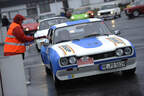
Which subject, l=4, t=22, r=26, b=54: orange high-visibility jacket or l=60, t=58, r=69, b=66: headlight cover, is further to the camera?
l=4, t=22, r=26, b=54: orange high-visibility jacket

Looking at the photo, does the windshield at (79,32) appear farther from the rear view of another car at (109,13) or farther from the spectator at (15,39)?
the rear view of another car at (109,13)

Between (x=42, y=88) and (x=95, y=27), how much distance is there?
6.71 feet

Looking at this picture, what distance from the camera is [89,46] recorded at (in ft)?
28.1

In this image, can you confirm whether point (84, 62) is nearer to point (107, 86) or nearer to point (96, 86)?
point (96, 86)

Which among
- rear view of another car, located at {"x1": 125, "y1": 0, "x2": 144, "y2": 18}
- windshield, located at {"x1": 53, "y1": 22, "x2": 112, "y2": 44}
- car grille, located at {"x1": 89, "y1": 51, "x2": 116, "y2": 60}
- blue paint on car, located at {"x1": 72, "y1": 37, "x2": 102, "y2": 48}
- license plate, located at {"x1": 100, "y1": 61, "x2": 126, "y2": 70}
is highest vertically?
windshield, located at {"x1": 53, "y1": 22, "x2": 112, "y2": 44}

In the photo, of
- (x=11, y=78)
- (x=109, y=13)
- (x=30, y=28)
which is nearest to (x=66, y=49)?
(x=11, y=78)

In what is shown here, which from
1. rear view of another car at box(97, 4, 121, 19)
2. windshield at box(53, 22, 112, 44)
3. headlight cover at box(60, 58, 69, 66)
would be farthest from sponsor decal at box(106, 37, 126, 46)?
rear view of another car at box(97, 4, 121, 19)

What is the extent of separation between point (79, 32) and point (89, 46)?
1.15m

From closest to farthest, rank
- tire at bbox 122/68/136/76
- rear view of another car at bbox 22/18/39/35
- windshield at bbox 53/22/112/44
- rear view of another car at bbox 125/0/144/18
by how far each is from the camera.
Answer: tire at bbox 122/68/136/76 → windshield at bbox 53/22/112/44 → rear view of another car at bbox 22/18/39/35 → rear view of another car at bbox 125/0/144/18

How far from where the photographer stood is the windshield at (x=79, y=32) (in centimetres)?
955

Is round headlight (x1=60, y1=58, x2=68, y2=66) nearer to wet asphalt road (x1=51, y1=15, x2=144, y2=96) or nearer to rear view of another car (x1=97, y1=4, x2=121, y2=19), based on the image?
wet asphalt road (x1=51, y1=15, x2=144, y2=96)

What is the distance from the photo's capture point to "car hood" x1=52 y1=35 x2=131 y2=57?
830cm

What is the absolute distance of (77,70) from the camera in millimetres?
8250

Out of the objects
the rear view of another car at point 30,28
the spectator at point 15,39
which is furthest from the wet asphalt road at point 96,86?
the rear view of another car at point 30,28
